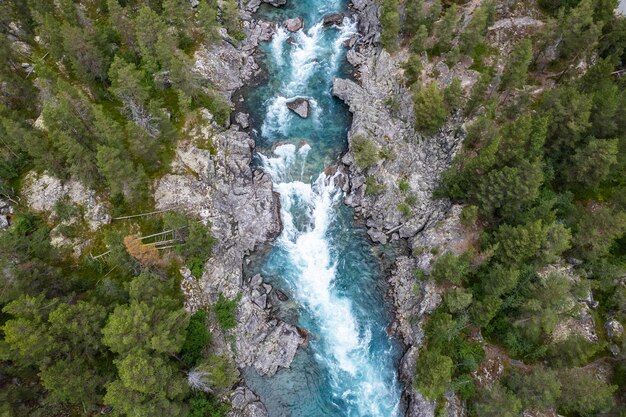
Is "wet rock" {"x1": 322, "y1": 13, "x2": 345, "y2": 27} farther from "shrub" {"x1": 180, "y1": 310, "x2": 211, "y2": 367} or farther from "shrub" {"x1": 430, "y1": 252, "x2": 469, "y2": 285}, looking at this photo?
"shrub" {"x1": 180, "y1": 310, "x2": 211, "y2": 367}

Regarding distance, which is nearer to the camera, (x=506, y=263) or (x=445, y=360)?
(x=445, y=360)

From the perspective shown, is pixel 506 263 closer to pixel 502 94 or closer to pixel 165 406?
pixel 502 94

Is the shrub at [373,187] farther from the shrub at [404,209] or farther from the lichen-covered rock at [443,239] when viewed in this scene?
the lichen-covered rock at [443,239]

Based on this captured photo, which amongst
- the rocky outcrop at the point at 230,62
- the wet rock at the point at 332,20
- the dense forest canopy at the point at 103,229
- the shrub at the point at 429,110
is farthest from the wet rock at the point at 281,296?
the wet rock at the point at 332,20

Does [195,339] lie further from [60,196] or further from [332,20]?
[332,20]

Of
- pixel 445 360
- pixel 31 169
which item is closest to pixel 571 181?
pixel 445 360

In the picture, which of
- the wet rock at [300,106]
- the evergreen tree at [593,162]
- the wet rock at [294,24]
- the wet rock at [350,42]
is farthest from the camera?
the wet rock at [294,24]
